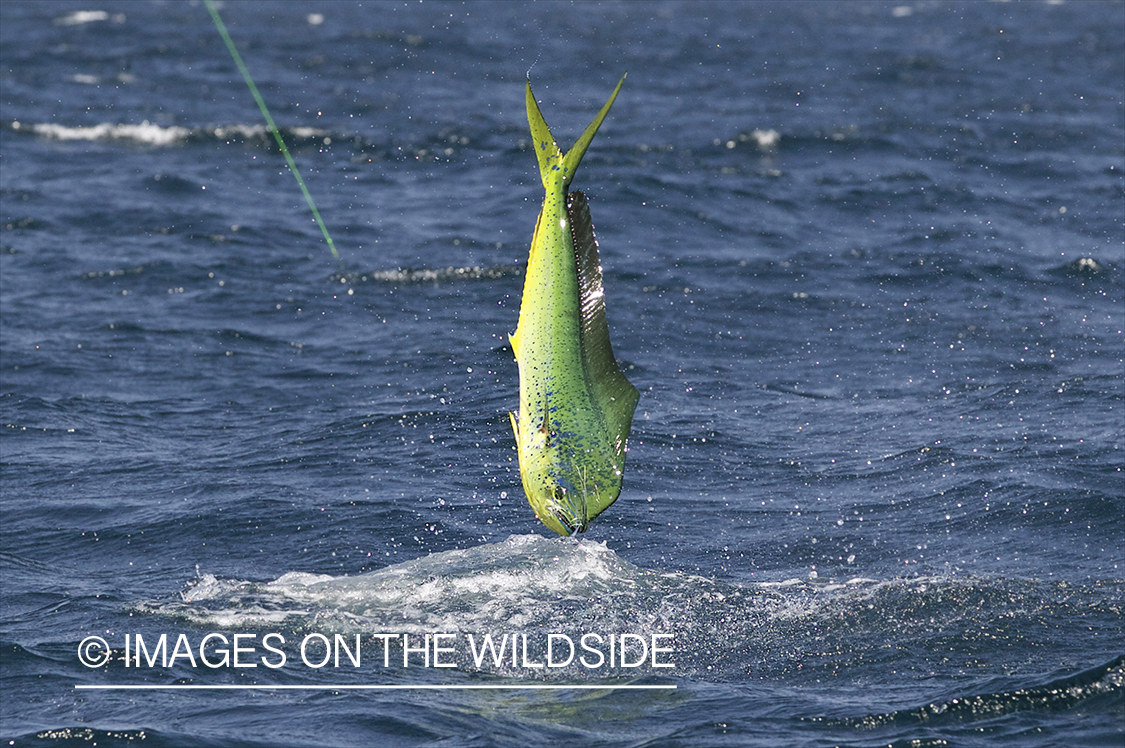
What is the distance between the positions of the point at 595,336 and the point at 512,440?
6211 millimetres

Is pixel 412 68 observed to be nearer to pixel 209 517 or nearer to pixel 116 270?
pixel 116 270

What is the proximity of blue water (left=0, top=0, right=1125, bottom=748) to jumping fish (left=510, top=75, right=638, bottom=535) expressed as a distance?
2.03 m

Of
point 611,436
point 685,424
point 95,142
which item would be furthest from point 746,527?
point 95,142

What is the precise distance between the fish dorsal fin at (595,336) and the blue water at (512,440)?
2.09 metres

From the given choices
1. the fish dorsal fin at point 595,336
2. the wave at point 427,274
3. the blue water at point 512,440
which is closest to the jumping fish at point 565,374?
the fish dorsal fin at point 595,336

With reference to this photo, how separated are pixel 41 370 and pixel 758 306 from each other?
261 inches

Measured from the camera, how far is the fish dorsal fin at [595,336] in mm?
4375

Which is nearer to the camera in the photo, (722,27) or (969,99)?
(969,99)

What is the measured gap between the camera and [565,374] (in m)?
4.43

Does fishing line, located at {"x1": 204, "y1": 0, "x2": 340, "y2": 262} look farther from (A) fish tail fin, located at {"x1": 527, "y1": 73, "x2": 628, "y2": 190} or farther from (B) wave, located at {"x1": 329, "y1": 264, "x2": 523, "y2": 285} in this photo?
(A) fish tail fin, located at {"x1": 527, "y1": 73, "x2": 628, "y2": 190}

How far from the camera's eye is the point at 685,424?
35.7 feet

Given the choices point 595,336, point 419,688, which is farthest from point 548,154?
point 419,688

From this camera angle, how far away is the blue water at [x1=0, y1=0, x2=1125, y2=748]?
6.65 m

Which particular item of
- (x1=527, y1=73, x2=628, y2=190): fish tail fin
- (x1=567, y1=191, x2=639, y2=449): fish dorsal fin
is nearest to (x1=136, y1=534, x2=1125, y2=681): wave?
(x1=567, y1=191, x2=639, y2=449): fish dorsal fin
